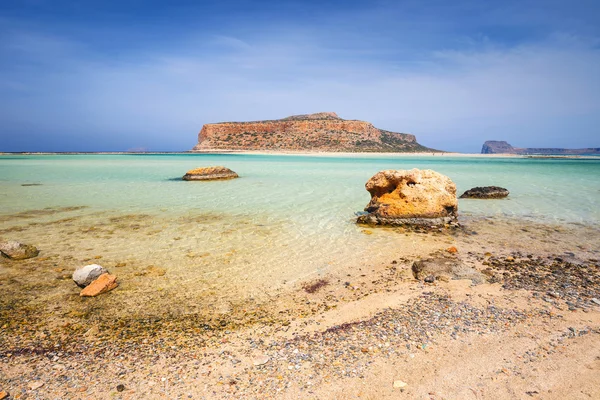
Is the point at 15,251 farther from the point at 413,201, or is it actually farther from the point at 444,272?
the point at 413,201

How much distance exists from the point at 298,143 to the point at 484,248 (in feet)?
325

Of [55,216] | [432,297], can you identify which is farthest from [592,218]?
[55,216]

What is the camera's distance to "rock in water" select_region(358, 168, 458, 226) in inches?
364

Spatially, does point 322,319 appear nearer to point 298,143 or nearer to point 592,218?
point 592,218

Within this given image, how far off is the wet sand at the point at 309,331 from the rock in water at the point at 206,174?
15180mm

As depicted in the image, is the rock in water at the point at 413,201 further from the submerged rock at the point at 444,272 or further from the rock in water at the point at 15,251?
the rock in water at the point at 15,251

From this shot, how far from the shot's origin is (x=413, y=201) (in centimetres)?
948

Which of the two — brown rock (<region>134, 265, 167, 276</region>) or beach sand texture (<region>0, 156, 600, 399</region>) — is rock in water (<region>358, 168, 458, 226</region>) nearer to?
beach sand texture (<region>0, 156, 600, 399</region>)

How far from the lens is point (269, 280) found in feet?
17.8

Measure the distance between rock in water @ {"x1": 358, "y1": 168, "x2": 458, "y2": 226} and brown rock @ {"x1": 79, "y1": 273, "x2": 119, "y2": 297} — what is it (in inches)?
255

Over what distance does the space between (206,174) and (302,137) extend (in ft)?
287

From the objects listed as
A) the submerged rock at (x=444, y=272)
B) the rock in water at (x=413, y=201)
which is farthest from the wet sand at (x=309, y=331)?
the rock in water at (x=413, y=201)

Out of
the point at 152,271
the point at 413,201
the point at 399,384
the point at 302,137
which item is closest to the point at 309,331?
the point at 399,384

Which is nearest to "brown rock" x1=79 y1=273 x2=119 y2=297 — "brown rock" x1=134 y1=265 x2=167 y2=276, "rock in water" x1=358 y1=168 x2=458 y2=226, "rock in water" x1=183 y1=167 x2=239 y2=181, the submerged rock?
"brown rock" x1=134 y1=265 x2=167 y2=276
